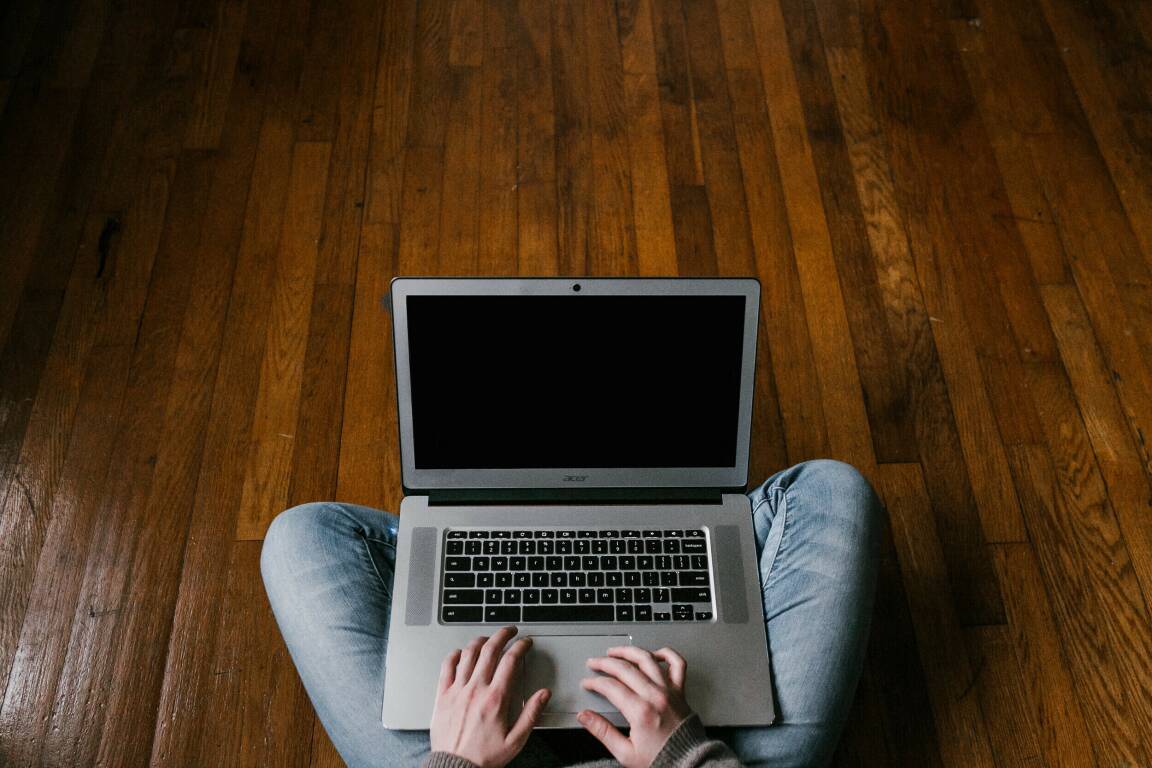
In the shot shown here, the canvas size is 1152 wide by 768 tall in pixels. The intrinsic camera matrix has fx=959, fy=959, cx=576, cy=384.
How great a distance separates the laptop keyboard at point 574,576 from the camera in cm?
109

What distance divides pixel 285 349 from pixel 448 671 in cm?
82

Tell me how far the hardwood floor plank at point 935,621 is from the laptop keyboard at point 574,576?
51 cm

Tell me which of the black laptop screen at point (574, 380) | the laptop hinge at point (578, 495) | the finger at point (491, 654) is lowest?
the finger at point (491, 654)

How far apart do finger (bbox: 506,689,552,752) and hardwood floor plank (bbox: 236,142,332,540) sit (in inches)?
25.9

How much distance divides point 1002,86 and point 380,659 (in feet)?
5.65

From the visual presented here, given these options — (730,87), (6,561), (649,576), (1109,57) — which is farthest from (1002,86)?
(6,561)

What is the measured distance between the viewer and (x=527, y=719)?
101 cm

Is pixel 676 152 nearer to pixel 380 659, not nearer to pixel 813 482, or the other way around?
pixel 813 482

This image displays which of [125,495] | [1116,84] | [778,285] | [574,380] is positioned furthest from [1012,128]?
[125,495]

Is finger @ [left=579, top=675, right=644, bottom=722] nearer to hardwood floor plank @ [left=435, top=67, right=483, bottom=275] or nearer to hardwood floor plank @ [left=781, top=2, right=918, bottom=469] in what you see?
hardwood floor plank @ [left=781, top=2, right=918, bottom=469]

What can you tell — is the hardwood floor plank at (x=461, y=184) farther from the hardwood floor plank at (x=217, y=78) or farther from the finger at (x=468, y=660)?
the finger at (x=468, y=660)

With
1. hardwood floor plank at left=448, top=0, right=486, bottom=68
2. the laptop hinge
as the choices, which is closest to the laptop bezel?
the laptop hinge

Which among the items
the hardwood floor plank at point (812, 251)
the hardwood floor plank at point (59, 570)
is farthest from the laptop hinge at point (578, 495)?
the hardwood floor plank at point (59, 570)

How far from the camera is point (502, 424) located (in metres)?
1.13
